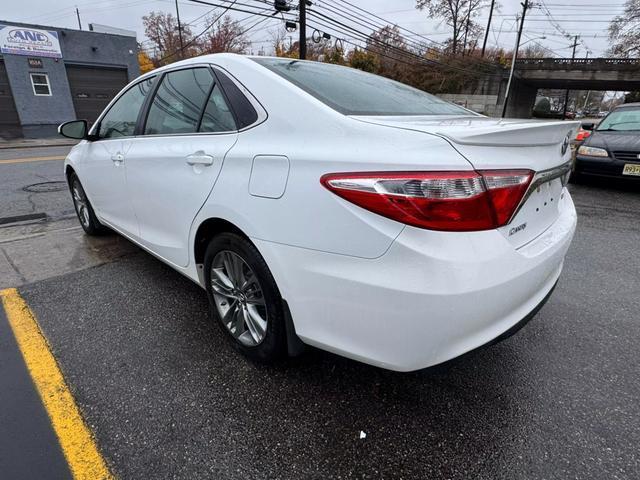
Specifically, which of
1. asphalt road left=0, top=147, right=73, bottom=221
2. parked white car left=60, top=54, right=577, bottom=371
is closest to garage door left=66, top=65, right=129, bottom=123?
asphalt road left=0, top=147, right=73, bottom=221

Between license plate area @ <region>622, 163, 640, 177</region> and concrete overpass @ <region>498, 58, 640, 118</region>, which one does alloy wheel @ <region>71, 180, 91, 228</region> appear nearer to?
license plate area @ <region>622, 163, 640, 177</region>

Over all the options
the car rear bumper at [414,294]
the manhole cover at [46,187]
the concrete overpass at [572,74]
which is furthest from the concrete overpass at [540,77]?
the car rear bumper at [414,294]

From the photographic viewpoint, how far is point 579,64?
3744 cm

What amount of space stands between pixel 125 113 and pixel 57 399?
2.20m

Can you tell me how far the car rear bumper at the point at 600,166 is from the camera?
6.10 meters

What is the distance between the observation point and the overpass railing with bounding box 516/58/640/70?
35178 millimetres

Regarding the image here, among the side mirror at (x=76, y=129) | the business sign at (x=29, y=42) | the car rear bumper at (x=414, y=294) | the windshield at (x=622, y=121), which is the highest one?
the business sign at (x=29, y=42)

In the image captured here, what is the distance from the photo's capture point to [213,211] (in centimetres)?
202

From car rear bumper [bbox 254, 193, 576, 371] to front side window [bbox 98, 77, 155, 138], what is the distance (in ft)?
6.35

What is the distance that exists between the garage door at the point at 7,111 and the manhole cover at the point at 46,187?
14856 millimetres

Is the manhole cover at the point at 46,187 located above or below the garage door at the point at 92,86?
below

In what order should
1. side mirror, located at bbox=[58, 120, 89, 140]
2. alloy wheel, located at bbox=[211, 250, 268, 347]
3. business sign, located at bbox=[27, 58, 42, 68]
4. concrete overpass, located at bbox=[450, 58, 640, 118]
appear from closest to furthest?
1. alloy wheel, located at bbox=[211, 250, 268, 347]
2. side mirror, located at bbox=[58, 120, 89, 140]
3. business sign, located at bbox=[27, 58, 42, 68]
4. concrete overpass, located at bbox=[450, 58, 640, 118]

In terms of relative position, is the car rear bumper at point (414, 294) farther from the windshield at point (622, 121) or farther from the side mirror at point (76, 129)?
the windshield at point (622, 121)

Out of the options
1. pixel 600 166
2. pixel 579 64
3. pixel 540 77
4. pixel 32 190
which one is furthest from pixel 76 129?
pixel 579 64
